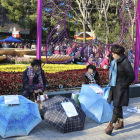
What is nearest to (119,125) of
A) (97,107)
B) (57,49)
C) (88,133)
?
(97,107)

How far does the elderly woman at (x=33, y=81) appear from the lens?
15.8ft

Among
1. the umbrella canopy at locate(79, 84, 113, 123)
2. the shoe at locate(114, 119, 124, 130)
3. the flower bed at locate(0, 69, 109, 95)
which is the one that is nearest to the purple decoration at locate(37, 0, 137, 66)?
the flower bed at locate(0, 69, 109, 95)

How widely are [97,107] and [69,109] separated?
29.5 inches

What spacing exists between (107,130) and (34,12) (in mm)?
27744

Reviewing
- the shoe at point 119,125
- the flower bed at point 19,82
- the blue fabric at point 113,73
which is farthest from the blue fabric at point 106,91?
the flower bed at point 19,82

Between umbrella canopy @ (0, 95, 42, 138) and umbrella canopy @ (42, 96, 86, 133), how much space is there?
27 cm

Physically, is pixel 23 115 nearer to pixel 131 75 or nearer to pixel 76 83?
pixel 131 75

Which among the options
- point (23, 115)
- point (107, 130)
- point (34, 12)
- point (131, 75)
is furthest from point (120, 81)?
point (34, 12)

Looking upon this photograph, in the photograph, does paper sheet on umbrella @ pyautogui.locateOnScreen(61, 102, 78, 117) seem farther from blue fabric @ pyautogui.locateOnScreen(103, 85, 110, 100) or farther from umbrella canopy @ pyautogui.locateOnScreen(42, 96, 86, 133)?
blue fabric @ pyautogui.locateOnScreen(103, 85, 110, 100)

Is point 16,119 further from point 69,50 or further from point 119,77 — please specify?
point 69,50

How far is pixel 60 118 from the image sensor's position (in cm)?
411

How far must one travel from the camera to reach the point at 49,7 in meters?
6.22

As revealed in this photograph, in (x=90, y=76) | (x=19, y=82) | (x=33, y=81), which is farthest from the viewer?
(x=19, y=82)

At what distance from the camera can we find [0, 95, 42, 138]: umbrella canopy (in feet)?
12.4
